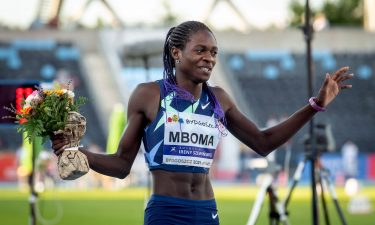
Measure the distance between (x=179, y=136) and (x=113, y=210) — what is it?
557 inches

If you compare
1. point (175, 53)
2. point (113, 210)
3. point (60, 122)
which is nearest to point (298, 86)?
point (113, 210)

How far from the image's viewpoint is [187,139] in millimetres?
5117

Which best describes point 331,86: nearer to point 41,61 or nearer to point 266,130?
point 266,130

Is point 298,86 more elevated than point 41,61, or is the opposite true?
point 41,61

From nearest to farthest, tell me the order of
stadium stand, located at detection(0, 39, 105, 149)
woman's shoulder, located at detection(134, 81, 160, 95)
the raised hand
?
woman's shoulder, located at detection(134, 81, 160, 95)
the raised hand
stadium stand, located at detection(0, 39, 105, 149)

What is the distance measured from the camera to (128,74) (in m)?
47.1

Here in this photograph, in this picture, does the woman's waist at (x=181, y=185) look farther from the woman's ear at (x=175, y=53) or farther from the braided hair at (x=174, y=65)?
the woman's ear at (x=175, y=53)

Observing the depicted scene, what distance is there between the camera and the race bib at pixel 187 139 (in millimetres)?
5078

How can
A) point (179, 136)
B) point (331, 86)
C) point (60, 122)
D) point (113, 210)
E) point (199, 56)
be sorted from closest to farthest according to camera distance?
point (60, 122) < point (199, 56) < point (179, 136) < point (331, 86) < point (113, 210)

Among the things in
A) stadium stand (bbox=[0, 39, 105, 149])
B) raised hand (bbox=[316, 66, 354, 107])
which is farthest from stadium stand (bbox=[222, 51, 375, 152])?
raised hand (bbox=[316, 66, 354, 107])

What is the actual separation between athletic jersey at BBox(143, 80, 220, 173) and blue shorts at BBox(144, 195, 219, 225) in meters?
0.18

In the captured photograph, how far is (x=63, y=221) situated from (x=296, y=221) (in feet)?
13.0

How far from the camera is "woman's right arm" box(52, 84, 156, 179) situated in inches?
199

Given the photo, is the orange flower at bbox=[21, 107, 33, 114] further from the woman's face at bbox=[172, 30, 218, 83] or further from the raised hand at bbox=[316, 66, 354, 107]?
the raised hand at bbox=[316, 66, 354, 107]
